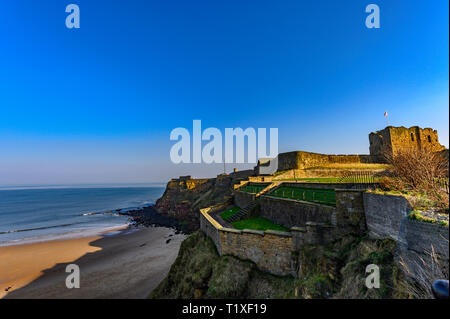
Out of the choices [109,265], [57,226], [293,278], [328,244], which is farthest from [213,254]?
[57,226]

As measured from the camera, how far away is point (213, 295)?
9344 millimetres

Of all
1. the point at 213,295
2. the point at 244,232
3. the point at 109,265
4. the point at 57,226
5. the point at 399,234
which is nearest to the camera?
the point at 399,234

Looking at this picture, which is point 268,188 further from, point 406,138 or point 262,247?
point 406,138

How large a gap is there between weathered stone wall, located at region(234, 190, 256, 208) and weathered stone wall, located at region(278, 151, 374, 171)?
13414 mm

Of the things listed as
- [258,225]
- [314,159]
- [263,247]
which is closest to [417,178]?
[263,247]

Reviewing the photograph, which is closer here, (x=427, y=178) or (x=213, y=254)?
(x=427, y=178)

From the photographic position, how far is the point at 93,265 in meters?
20.8

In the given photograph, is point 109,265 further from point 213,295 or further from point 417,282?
point 417,282

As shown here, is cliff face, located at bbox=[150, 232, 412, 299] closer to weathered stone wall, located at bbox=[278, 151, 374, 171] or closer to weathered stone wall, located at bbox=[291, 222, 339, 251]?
weathered stone wall, located at bbox=[291, 222, 339, 251]

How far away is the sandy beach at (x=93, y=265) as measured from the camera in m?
15.6

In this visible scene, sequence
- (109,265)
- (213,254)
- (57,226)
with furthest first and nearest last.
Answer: (57,226), (109,265), (213,254)

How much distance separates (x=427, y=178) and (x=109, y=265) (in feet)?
93.9
